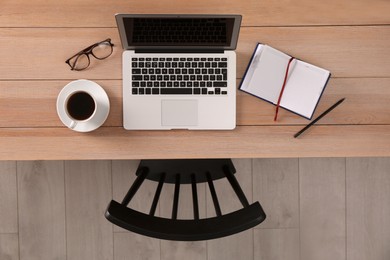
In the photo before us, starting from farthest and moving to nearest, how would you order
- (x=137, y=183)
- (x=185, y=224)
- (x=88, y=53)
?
(x=137, y=183) < (x=88, y=53) < (x=185, y=224)

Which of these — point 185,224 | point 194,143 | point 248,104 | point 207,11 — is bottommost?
point 185,224

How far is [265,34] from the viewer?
1.31 metres

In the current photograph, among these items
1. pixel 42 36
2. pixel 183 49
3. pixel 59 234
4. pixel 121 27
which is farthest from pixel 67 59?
pixel 59 234

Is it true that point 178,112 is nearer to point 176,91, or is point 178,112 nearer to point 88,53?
point 176,91

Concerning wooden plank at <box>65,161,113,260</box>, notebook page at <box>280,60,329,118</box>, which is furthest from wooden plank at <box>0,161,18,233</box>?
notebook page at <box>280,60,329,118</box>

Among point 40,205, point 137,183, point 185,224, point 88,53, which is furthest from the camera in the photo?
point 40,205

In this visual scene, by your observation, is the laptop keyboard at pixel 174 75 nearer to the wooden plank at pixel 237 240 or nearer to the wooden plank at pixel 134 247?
the wooden plank at pixel 237 240

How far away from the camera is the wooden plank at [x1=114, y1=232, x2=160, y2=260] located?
1953 mm

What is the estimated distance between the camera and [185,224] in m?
1.19

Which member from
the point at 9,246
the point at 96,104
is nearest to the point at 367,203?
the point at 96,104

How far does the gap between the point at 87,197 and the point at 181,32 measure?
977 millimetres

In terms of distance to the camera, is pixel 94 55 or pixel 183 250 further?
pixel 183 250

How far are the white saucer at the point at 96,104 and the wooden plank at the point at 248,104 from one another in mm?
44

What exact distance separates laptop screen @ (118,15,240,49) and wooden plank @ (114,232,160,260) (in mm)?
963
